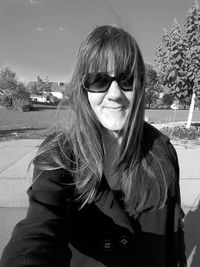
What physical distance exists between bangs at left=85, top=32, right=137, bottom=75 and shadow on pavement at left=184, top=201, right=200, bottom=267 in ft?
7.08

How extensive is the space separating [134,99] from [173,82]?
11.1 meters

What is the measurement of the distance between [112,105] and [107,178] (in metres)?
0.38

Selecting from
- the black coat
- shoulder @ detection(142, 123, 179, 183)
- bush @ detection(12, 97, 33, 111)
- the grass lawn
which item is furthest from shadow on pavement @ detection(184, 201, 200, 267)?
bush @ detection(12, 97, 33, 111)

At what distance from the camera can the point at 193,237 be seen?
10.1ft

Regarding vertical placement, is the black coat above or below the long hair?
below

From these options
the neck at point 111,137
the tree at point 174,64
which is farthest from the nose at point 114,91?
the tree at point 174,64

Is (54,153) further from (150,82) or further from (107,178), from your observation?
(150,82)

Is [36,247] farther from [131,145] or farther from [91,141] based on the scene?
[131,145]

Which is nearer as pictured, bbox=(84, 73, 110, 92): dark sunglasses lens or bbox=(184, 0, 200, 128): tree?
bbox=(84, 73, 110, 92): dark sunglasses lens

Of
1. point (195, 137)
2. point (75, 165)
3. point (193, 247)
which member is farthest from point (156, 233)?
point (195, 137)

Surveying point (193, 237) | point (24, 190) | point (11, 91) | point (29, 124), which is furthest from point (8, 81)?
point (193, 237)

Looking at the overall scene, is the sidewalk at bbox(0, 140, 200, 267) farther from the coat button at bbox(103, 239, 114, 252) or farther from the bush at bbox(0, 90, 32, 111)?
the bush at bbox(0, 90, 32, 111)

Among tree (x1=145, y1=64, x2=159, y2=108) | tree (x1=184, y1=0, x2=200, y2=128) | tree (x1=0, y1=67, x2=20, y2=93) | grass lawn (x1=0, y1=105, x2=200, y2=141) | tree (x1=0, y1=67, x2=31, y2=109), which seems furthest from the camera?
tree (x1=0, y1=67, x2=20, y2=93)

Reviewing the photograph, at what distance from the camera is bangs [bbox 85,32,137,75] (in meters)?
1.34
